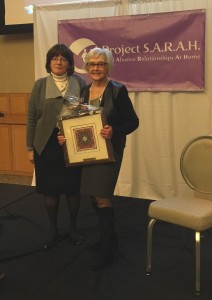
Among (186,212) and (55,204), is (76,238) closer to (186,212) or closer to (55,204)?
(55,204)

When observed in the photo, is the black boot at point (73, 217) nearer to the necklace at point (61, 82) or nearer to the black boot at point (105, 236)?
the black boot at point (105, 236)

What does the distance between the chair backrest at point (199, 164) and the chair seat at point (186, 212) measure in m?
0.11

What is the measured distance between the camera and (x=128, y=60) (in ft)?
12.3

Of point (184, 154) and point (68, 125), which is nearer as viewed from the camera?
point (68, 125)

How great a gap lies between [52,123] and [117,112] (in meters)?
0.46

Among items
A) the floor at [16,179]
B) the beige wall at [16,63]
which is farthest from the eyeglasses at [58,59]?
the floor at [16,179]

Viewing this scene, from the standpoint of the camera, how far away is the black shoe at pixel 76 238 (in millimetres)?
2773

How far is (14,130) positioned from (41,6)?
5.16ft

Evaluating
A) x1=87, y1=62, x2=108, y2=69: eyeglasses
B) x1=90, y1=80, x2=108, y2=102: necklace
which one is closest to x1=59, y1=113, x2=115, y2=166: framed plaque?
x1=90, y1=80, x2=108, y2=102: necklace

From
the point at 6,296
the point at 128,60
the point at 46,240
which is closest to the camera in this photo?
the point at 6,296

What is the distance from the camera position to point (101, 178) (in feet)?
7.50

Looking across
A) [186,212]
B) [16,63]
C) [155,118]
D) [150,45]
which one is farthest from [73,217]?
[16,63]

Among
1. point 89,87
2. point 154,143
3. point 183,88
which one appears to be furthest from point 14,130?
point 89,87

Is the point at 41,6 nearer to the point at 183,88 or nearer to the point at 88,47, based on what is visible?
the point at 88,47
